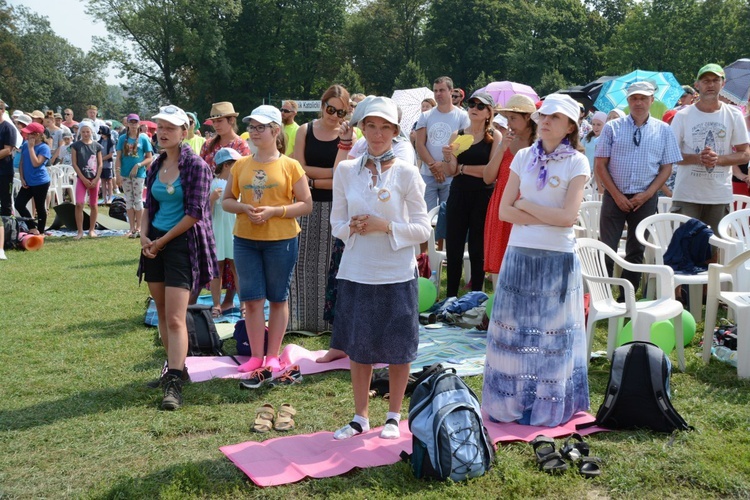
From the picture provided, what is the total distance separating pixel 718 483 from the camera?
3.69m

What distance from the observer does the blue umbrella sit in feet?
45.6

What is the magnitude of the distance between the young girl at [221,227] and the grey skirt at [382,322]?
3515mm

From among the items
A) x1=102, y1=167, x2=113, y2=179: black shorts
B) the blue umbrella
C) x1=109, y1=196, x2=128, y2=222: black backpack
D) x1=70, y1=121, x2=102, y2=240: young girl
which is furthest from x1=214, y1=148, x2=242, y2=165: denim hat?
x1=102, y1=167, x2=113, y2=179: black shorts

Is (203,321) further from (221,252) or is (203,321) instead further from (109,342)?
(221,252)

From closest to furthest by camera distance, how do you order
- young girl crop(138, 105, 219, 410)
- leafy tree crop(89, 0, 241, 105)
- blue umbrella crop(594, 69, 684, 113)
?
young girl crop(138, 105, 219, 410) → blue umbrella crop(594, 69, 684, 113) → leafy tree crop(89, 0, 241, 105)

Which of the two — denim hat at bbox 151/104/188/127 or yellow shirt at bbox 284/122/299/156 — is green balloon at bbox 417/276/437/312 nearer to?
yellow shirt at bbox 284/122/299/156

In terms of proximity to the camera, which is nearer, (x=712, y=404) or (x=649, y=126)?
(x=712, y=404)

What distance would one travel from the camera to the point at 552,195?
4.53m

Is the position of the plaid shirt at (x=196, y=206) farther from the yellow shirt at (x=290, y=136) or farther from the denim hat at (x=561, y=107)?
the yellow shirt at (x=290, y=136)

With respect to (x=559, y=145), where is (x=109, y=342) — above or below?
below

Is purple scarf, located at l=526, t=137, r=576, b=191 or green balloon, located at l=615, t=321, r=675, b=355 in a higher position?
purple scarf, located at l=526, t=137, r=576, b=191

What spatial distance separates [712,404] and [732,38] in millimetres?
54040

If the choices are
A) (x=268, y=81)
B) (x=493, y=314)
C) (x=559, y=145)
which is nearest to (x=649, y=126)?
(x=559, y=145)

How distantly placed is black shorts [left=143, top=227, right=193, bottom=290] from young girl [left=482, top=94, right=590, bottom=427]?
215 cm
